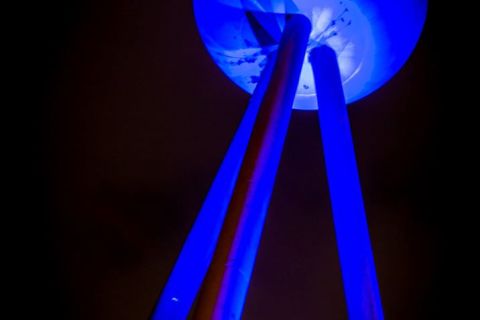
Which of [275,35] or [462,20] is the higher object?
[462,20]

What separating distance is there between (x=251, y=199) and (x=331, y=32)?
1.36ft

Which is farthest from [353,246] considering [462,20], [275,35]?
[462,20]

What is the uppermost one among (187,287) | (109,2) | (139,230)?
(109,2)

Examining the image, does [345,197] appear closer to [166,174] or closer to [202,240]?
[202,240]

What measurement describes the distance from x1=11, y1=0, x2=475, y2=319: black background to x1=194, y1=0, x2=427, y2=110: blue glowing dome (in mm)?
172

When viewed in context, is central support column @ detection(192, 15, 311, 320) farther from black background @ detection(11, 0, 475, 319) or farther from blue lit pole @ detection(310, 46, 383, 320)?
black background @ detection(11, 0, 475, 319)

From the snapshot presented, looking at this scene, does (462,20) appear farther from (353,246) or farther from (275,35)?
(353,246)

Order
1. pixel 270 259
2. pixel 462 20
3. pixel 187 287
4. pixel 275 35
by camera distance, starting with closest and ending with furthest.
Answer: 1. pixel 187 287
2. pixel 275 35
3. pixel 462 20
4. pixel 270 259

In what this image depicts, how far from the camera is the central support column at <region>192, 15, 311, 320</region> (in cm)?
51

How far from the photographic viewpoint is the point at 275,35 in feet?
2.72

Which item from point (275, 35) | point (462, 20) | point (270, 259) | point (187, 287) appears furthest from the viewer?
point (270, 259)

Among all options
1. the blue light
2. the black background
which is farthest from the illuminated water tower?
the black background

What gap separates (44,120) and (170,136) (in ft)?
1.03

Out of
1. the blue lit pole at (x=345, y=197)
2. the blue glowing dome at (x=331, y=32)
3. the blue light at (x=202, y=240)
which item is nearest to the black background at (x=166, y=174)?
the blue glowing dome at (x=331, y=32)
